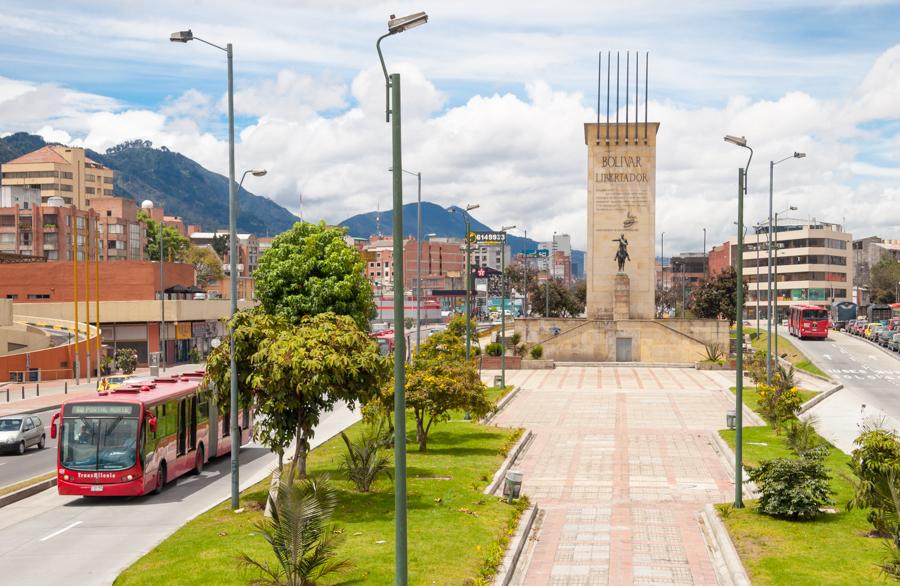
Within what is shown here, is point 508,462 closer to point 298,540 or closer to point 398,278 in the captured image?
point 298,540

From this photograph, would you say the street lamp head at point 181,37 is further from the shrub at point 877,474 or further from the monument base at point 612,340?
the monument base at point 612,340

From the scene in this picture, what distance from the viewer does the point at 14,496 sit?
1009 inches

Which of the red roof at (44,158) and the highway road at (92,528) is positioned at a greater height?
the red roof at (44,158)

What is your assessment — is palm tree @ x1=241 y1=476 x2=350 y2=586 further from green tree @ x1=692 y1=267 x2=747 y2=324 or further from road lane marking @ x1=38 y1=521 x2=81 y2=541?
green tree @ x1=692 y1=267 x2=747 y2=324

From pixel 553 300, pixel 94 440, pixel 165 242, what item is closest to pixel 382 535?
pixel 94 440

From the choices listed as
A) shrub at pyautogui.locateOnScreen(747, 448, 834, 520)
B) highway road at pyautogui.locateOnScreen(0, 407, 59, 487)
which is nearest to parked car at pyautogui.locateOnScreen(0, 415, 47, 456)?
highway road at pyautogui.locateOnScreen(0, 407, 59, 487)

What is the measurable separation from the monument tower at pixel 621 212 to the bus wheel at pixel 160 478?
59.0 m

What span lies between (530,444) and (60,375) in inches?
1679

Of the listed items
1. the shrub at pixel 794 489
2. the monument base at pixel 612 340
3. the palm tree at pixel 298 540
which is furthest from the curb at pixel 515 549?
the monument base at pixel 612 340

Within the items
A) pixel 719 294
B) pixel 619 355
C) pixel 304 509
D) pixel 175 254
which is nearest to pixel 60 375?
pixel 619 355

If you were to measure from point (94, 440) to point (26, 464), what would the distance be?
948 cm

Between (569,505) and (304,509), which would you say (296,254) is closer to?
(569,505)

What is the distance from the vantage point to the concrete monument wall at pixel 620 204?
82.0 meters

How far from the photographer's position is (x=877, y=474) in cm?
1903
